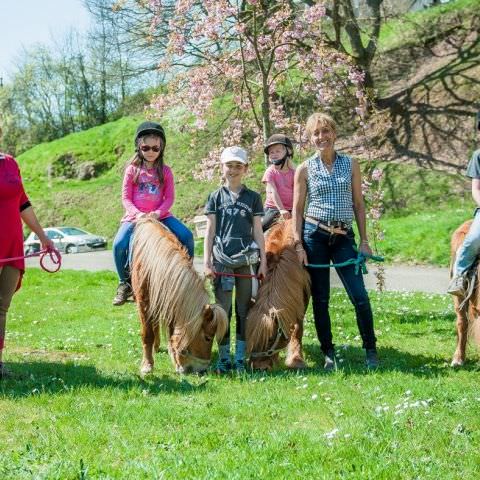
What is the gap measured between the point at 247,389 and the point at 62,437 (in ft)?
5.30

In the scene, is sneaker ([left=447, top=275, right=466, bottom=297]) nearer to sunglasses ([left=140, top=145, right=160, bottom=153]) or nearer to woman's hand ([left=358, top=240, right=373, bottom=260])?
woman's hand ([left=358, top=240, right=373, bottom=260])

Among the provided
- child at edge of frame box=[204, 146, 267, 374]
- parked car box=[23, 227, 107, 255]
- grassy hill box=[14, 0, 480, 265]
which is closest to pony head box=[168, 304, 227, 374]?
child at edge of frame box=[204, 146, 267, 374]

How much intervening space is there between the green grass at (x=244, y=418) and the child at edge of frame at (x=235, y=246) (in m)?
0.66

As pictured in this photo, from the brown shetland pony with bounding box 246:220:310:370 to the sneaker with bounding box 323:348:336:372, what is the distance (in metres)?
0.23

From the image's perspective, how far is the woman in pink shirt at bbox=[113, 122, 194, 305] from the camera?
626 centimetres

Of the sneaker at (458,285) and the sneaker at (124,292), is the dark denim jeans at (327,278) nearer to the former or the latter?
the sneaker at (458,285)

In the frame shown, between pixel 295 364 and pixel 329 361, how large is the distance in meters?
0.32

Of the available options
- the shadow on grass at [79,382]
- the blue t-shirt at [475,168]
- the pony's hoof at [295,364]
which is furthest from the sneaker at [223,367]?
the blue t-shirt at [475,168]

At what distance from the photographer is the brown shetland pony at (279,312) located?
18.8 ft

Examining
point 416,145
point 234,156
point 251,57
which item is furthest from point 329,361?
point 416,145

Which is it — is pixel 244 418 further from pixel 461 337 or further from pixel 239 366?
pixel 461 337

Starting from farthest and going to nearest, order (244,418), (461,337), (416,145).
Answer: (416,145) → (461,337) → (244,418)

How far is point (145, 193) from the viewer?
640 cm

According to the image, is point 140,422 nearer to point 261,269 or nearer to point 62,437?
point 62,437
